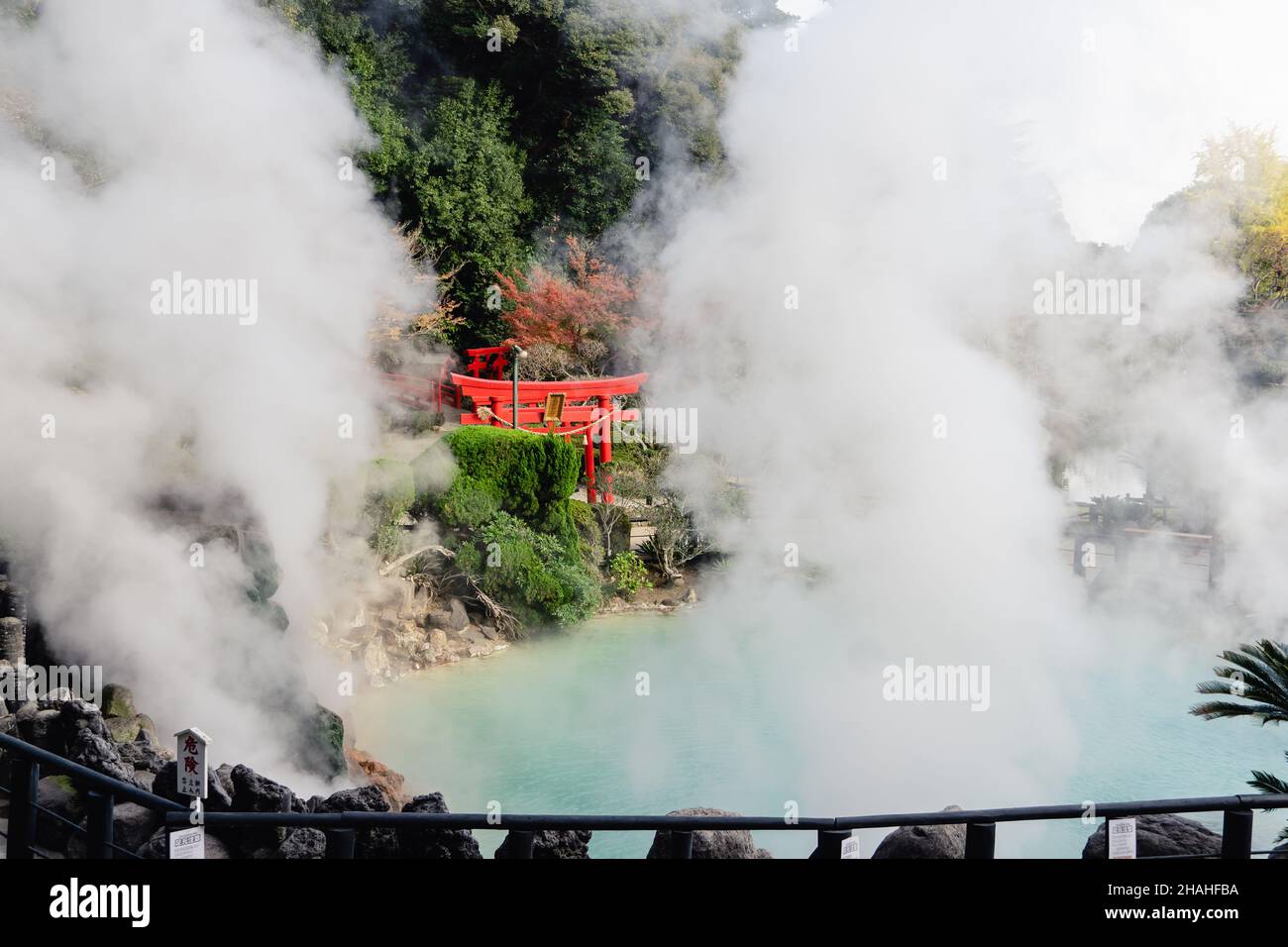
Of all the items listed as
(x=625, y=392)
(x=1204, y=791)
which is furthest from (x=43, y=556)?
(x=625, y=392)

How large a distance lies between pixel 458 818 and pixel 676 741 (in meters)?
5.86

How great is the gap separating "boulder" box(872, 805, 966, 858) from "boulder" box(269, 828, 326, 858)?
247 cm

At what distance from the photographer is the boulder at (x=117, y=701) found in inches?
270

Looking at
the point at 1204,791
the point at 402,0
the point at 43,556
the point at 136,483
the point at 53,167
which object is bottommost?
the point at 1204,791

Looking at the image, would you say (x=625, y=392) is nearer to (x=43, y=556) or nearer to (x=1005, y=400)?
(x=1005, y=400)

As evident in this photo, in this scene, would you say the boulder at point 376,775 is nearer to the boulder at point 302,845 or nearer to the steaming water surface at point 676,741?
the steaming water surface at point 676,741

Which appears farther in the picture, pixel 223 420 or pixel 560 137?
pixel 560 137

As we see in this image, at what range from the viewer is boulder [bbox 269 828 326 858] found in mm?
4840

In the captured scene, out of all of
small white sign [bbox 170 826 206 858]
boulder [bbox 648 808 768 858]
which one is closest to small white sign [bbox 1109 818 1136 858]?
boulder [bbox 648 808 768 858]

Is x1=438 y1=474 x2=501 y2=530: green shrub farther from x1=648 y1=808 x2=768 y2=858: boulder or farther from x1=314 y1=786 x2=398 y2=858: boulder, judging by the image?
x1=648 y1=808 x2=768 y2=858: boulder

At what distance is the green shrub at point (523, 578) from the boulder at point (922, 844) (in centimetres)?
742

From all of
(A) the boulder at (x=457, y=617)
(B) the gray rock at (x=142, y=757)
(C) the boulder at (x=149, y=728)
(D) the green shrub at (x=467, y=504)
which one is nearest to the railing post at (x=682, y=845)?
(B) the gray rock at (x=142, y=757)

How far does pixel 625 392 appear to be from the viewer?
605 inches
